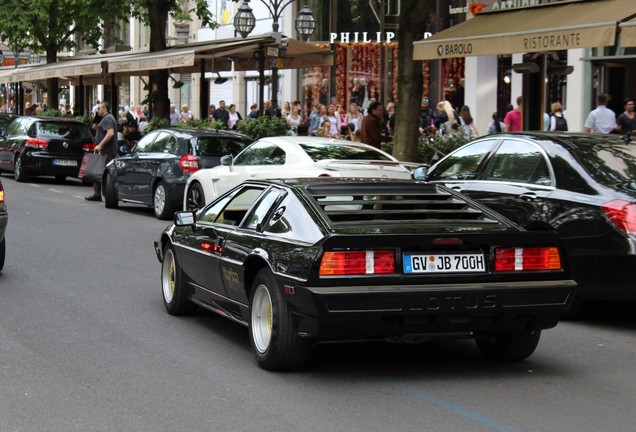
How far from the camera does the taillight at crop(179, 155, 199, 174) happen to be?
19.0 meters

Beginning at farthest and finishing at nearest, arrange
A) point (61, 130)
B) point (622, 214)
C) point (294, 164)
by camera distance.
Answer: point (61, 130) < point (294, 164) < point (622, 214)

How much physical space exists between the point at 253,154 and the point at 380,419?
1125cm

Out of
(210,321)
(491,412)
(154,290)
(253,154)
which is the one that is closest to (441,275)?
(491,412)

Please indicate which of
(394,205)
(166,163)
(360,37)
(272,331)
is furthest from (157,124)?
(272,331)

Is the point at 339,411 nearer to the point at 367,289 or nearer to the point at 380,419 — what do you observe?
the point at 380,419

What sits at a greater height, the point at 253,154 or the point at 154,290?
the point at 253,154

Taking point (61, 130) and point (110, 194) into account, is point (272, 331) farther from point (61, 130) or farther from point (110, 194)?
point (61, 130)

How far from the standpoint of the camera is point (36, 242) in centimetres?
1495

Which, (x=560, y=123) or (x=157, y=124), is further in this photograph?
(x=157, y=124)

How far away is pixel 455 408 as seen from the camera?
6594mm

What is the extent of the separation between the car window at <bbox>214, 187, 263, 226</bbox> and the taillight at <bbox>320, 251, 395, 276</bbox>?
174cm

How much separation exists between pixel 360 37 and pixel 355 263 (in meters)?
30.4

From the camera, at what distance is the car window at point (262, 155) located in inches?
650

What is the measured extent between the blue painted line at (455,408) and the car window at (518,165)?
3537 millimetres
